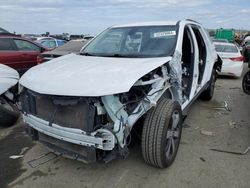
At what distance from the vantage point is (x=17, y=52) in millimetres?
8648

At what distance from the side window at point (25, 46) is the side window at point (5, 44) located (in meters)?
0.22

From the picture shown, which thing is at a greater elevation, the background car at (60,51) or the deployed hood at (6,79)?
the background car at (60,51)

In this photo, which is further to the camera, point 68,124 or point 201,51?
point 201,51

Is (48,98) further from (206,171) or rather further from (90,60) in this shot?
(206,171)

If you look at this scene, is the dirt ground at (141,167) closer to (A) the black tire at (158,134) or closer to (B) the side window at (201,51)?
(A) the black tire at (158,134)

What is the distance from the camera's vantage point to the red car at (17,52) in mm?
8320

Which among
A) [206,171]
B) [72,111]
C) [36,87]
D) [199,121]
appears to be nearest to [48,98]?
[36,87]

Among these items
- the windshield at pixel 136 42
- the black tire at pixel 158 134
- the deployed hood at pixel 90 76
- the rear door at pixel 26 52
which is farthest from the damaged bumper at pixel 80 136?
the rear door at pixel 26 52

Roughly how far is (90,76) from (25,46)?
6905 millimetres

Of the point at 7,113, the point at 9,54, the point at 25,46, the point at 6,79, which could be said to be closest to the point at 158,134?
the point at 7,113

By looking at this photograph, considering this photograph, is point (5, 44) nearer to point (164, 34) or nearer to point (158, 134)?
point (164, 34)

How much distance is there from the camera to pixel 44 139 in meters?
3.37

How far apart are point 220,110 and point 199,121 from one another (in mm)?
1062

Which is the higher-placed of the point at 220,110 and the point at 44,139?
the point at 44,139
